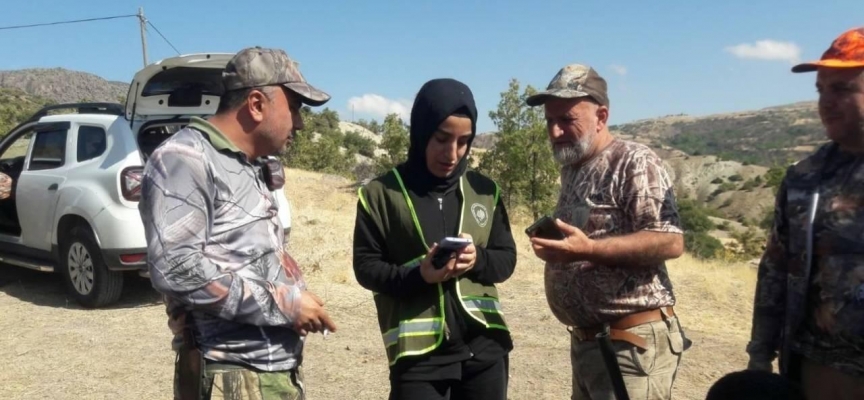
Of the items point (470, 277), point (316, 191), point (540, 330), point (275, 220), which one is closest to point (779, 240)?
point (470, 277)

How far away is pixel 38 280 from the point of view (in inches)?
317

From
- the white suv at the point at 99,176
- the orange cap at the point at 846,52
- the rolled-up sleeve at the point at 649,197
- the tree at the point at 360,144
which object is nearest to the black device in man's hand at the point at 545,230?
the rolled-up sleeve at the point at 649,197

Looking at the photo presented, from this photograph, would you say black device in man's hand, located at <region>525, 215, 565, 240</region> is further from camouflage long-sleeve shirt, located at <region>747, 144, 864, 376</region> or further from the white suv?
the white suv

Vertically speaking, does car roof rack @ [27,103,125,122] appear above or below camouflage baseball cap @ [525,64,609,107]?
above

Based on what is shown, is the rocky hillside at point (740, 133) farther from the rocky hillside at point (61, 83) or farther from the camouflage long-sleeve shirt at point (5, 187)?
the camouflage long-sleeve shirt at point (5, 187)

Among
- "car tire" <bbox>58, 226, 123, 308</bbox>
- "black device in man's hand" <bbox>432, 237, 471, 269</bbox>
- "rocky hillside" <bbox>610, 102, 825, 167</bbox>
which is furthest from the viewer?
"rocky hillside" <bbox>610, 102, 825, 167</bbox>

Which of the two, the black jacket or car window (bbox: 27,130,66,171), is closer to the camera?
the black jacket

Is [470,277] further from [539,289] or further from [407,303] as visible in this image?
[539,289]

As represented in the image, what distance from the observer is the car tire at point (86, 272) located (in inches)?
258

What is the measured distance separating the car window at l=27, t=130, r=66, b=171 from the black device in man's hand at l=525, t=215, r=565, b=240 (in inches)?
235

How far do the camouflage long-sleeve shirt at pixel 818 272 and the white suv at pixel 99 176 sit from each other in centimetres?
457

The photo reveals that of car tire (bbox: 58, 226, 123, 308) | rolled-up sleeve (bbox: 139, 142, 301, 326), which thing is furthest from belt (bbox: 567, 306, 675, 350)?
car tire (bbox: 58, 226, 123, 308)

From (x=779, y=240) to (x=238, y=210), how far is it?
1755 mm

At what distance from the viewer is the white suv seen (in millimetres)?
6254
